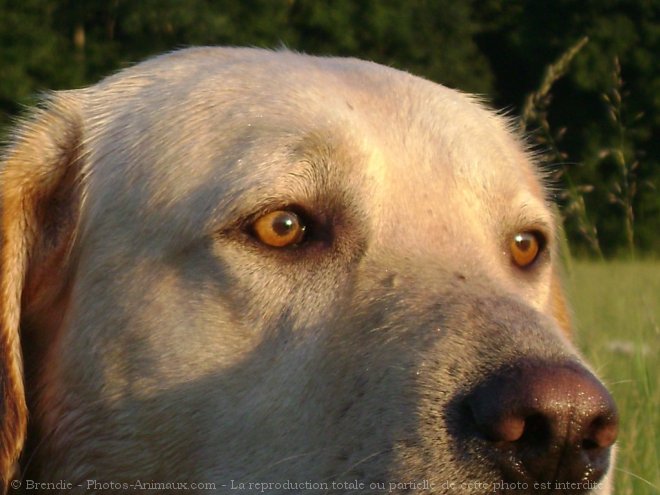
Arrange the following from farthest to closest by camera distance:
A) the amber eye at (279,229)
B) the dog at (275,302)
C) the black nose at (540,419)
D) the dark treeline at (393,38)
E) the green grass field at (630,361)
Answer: the dark treeline at (393,38) → the green grass field at (630,361) → the amber eye at (279,229) → the dog at (275,302) → the black nose at (540,419)

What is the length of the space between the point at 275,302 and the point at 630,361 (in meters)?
3.77

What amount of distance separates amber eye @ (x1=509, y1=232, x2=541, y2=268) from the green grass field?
24.4 inches

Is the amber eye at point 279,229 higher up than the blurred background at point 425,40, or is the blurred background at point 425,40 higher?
the blurred background at point 425,40

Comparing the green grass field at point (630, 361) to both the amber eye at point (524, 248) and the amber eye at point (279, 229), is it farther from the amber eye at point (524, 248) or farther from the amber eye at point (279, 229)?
the amber eye at point (279, 229)

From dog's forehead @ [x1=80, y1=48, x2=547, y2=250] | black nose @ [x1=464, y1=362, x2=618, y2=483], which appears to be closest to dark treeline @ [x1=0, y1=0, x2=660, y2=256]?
dog's forehead @ [x1=80, y1=48, x2=547, y2=250]

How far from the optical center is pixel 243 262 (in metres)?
2.91

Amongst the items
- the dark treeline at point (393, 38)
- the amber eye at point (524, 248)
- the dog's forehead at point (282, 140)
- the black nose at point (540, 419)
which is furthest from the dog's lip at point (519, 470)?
the dark treeline at point (393, 38)

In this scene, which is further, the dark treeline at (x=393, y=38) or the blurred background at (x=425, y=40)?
the dark treeline at (x=393, y=38)

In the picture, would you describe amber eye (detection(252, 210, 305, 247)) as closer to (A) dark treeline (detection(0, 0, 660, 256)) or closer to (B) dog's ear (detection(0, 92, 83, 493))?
(B) dog's ear (detection(0, 92, 83, 493))

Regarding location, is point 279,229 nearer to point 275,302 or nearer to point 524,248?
point 275,302

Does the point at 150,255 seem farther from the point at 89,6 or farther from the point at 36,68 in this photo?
the point at 89,6

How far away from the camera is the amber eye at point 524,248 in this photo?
11.4ft

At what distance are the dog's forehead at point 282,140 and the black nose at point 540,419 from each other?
78cm

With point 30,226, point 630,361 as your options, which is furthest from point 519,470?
point 630,361
